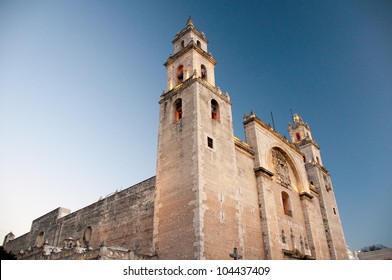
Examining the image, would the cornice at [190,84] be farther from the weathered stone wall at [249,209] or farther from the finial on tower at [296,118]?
the finial on tower at [296,118]

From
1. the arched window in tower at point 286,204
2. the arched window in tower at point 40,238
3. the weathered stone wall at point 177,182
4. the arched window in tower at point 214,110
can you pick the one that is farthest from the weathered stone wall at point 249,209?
the arched window in tower at point 40,238

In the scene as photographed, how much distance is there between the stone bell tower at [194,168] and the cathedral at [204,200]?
0.21 ft

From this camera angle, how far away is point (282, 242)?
2277cm

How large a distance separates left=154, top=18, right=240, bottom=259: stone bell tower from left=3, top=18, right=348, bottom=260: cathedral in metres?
0.07

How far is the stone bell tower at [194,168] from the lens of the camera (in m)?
16.8

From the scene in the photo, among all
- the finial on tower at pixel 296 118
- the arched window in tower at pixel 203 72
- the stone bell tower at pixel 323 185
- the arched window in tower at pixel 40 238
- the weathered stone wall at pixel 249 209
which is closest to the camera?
the weathered stone wall at pixel 249 209

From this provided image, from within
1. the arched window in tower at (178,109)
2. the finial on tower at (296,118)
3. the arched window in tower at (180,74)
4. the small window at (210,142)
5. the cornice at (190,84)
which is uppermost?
the finial on tower at (296,118)

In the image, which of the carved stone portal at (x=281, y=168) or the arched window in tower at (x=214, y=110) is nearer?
the arched window in tower at (x=214, y=110)

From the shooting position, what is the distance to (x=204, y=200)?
17.4m

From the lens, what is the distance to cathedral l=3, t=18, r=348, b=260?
1736 cm

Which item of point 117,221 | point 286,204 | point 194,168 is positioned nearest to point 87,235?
point 117,221

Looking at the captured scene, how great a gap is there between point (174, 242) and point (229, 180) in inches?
221

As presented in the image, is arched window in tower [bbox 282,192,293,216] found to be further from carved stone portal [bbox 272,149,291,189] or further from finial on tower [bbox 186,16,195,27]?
finial on tower [bbox 186,16,195,27]

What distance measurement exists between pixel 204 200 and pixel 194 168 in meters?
2.04
